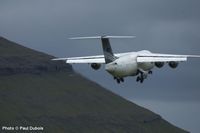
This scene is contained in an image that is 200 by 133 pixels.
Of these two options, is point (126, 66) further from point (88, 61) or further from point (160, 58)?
point (88, 61)

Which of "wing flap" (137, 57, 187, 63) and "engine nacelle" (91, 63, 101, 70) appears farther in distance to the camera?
"engine nacelle" (91, 63, 101, 70)

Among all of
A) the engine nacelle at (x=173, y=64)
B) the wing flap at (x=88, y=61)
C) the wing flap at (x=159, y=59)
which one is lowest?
the engine nacelle at (x=173, y=64)

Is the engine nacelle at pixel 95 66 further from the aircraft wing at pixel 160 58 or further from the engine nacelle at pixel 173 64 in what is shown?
the engine nacelle at pixel 173 64

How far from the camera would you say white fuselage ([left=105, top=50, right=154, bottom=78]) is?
176250 mm

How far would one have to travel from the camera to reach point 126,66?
589 ft

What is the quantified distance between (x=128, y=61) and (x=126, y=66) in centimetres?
147

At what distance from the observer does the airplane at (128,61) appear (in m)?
178

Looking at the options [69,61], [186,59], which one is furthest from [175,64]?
[69,61]

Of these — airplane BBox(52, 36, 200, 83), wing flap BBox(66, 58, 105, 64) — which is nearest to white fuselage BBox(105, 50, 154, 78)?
airplane BBox(52, 36, 200, 83)

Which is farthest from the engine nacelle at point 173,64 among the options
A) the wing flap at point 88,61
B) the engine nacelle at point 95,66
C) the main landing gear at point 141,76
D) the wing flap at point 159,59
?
the engine nacelle at point 95,66

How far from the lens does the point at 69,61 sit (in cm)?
18412

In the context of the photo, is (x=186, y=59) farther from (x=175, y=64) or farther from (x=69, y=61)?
(x=69, y=61)

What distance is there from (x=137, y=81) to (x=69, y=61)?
1260cm

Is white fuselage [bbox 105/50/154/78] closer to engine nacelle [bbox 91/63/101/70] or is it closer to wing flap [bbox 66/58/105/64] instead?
wing flap [bbox 66/58/105/64]
